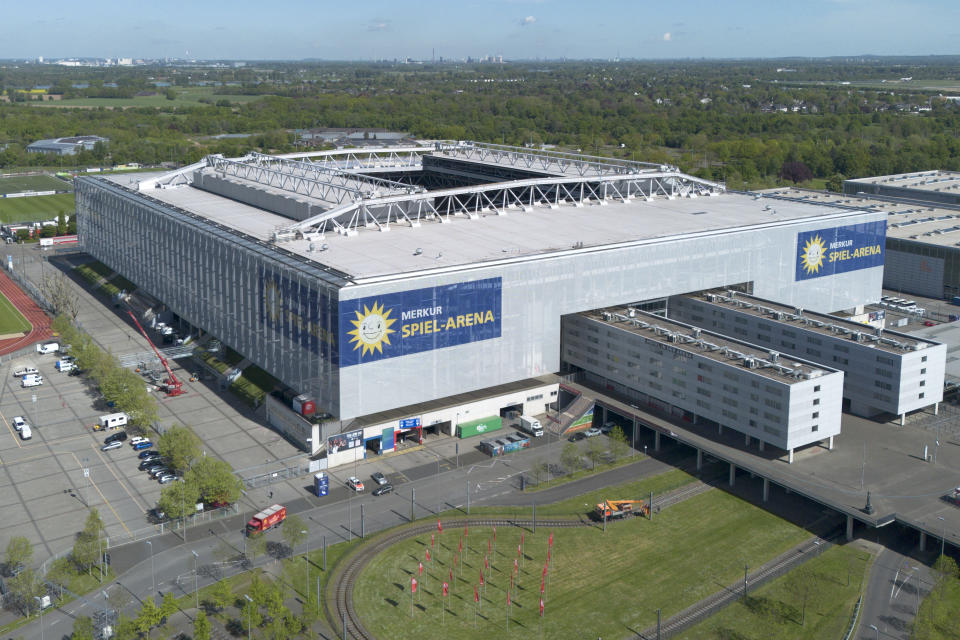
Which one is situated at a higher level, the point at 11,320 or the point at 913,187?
the point at 913,187

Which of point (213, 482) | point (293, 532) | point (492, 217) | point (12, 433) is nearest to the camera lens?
point (293, 532)

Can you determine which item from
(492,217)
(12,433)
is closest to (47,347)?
(12,433)

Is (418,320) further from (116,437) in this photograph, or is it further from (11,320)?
(11,320)

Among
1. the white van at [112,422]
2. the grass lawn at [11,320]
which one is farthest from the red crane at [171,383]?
the grass lawn at [11,320]

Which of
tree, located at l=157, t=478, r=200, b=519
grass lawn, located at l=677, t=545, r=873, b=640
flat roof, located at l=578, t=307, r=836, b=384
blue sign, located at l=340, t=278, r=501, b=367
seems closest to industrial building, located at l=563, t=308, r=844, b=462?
flat roof, located at l=578, t=307, r=836, b=384

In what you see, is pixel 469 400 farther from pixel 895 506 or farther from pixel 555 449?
pixel 895 506

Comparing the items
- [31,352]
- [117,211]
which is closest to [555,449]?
[31,352]

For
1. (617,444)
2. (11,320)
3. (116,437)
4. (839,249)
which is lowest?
(116,437)
